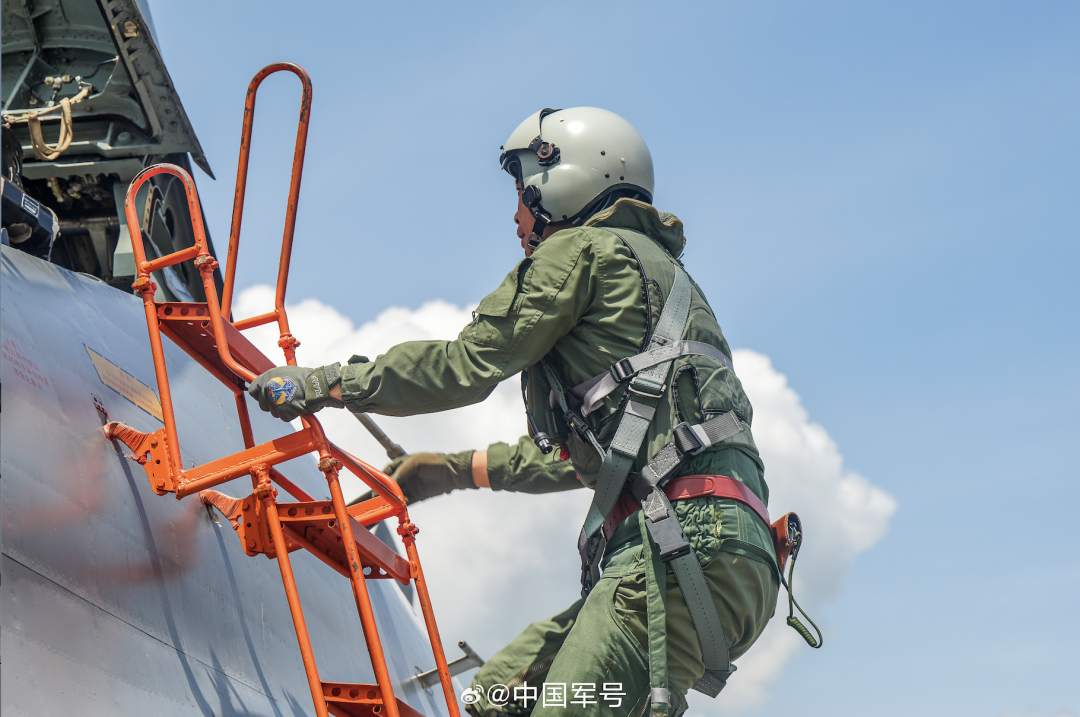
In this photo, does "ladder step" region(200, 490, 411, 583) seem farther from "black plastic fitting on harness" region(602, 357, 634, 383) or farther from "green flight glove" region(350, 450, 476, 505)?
"green flight glove" region(350, 450, 476, 505)

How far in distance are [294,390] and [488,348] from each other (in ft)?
2.25

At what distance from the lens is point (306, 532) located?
430 centimetres

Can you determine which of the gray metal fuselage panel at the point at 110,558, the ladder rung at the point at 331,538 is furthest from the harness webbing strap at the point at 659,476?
the gray metal fuselage panel at the point at 110,558

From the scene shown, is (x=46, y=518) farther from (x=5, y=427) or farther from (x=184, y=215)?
(x=184, y=215)

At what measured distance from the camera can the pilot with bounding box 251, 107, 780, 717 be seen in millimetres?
4055

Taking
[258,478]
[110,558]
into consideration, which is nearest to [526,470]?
[258,478]

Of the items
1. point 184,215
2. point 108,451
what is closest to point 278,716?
point 108,451

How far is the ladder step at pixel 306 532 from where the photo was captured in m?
4.15

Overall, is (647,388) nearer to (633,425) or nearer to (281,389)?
(633,425)

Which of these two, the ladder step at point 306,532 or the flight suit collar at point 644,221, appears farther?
the flight suit collar at point 644,221

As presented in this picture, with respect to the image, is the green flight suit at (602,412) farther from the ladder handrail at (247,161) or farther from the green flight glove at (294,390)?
the ladder handrail at (247,161)

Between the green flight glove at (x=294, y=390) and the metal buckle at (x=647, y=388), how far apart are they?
40.8 inches

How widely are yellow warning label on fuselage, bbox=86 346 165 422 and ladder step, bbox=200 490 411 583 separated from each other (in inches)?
16.3

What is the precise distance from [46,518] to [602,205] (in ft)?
8.27
